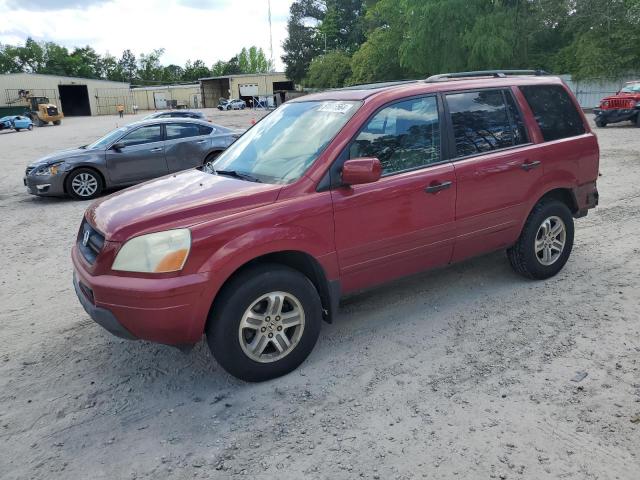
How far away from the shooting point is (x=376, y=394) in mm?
3260

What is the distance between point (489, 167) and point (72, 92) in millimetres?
75965

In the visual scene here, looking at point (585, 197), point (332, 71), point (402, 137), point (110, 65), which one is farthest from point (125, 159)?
point (110, 65)

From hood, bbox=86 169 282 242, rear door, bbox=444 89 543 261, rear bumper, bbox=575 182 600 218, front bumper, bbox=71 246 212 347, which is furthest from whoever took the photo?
rear bumper, bbox=575 182 600 218

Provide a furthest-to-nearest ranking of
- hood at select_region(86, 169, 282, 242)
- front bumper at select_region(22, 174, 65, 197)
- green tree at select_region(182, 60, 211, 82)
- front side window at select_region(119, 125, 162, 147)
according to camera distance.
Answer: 1. green tree at select_region(182, 60, 211, 82)
2. front side window at select_region(119, 125, 162, 147)
3. front bumper at select_region(22, 174, 65, 197)
4. hood at select_region(86, 169, 282, 242)

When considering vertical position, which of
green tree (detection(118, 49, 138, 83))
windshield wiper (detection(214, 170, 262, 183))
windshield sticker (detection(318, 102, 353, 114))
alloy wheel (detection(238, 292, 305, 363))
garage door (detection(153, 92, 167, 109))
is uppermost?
green tree (detection(118, 49, 138, 83))

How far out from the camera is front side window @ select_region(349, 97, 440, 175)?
3.77m

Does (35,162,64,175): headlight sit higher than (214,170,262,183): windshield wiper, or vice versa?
(214,170,262,183): windshield wiper

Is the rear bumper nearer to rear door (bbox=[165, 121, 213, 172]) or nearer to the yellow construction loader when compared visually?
rear door (bbox=[165, 121, 213, 172])

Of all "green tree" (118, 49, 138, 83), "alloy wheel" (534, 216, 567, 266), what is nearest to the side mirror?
"alloy wheel" (534, 216, 567, 266)

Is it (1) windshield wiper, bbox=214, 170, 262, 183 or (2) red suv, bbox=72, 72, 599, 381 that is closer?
(2) red suv, bbox=72, 72, 599, 381

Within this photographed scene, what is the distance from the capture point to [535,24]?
35.2 metres

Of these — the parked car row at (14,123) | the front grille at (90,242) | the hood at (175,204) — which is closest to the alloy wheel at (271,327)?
the hood at (175,204)

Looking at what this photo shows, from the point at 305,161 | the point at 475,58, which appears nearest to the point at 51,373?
the point at 305,161

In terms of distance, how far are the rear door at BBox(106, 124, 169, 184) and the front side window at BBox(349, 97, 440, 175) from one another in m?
7.71
